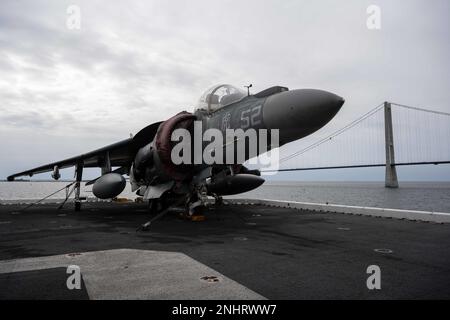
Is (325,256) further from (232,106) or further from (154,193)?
(154,193)

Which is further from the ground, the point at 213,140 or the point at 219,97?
the point at 219,97

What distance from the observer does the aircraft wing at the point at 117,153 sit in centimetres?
1275

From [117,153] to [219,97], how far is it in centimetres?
744

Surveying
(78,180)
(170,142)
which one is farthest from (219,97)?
(78,180)

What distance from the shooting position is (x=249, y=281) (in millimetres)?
3980

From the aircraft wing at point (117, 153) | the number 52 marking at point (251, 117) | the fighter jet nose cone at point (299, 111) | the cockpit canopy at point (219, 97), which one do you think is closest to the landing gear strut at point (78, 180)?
the aircraft wing at point (117, 153)

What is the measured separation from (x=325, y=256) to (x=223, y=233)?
10.9 feet

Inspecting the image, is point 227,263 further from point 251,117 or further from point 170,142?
point 170,142

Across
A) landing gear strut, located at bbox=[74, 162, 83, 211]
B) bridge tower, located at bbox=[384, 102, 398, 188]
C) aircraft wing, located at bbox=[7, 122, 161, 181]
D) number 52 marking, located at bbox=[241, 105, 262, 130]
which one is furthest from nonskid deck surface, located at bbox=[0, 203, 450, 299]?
bridge tower, located at bbox=[384, 102, 398, 188]

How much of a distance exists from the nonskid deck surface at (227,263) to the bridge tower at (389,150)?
9435 cm

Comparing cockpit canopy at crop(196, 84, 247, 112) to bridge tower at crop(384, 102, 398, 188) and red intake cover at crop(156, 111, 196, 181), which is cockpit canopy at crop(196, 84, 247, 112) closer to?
red intake cover at crop(156, 111, 196, 181)

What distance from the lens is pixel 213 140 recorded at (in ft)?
30.3

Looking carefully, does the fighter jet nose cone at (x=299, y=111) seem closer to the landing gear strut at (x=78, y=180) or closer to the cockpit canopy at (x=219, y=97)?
the cockpit canopy at (x=219, y=97)
